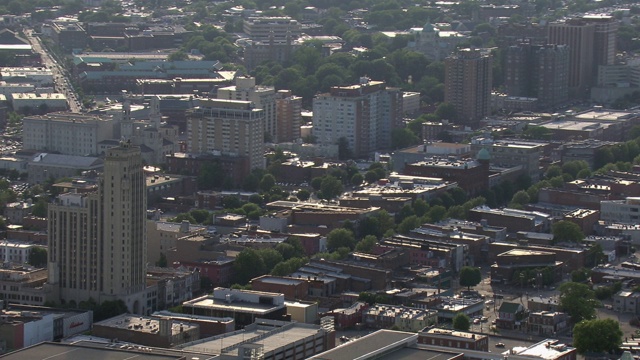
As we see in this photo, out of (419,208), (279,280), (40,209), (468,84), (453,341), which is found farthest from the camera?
(468,84)

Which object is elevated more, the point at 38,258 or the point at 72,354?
the point at 72,354

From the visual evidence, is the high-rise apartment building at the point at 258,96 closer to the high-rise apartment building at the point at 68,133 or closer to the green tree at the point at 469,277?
the high-rise apartment building at the point at 68,133

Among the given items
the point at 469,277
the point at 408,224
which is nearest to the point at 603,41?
the point at 408,224

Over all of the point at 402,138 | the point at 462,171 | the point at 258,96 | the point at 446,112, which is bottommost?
the point at 402,138

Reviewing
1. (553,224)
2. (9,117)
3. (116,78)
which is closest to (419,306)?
(553,224)

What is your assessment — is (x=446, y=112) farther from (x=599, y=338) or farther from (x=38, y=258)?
(x=599, y=338)

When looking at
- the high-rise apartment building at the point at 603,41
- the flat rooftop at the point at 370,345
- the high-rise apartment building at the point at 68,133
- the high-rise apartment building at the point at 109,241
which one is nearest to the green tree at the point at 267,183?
the high-rise apartment building at the point at 68,133
